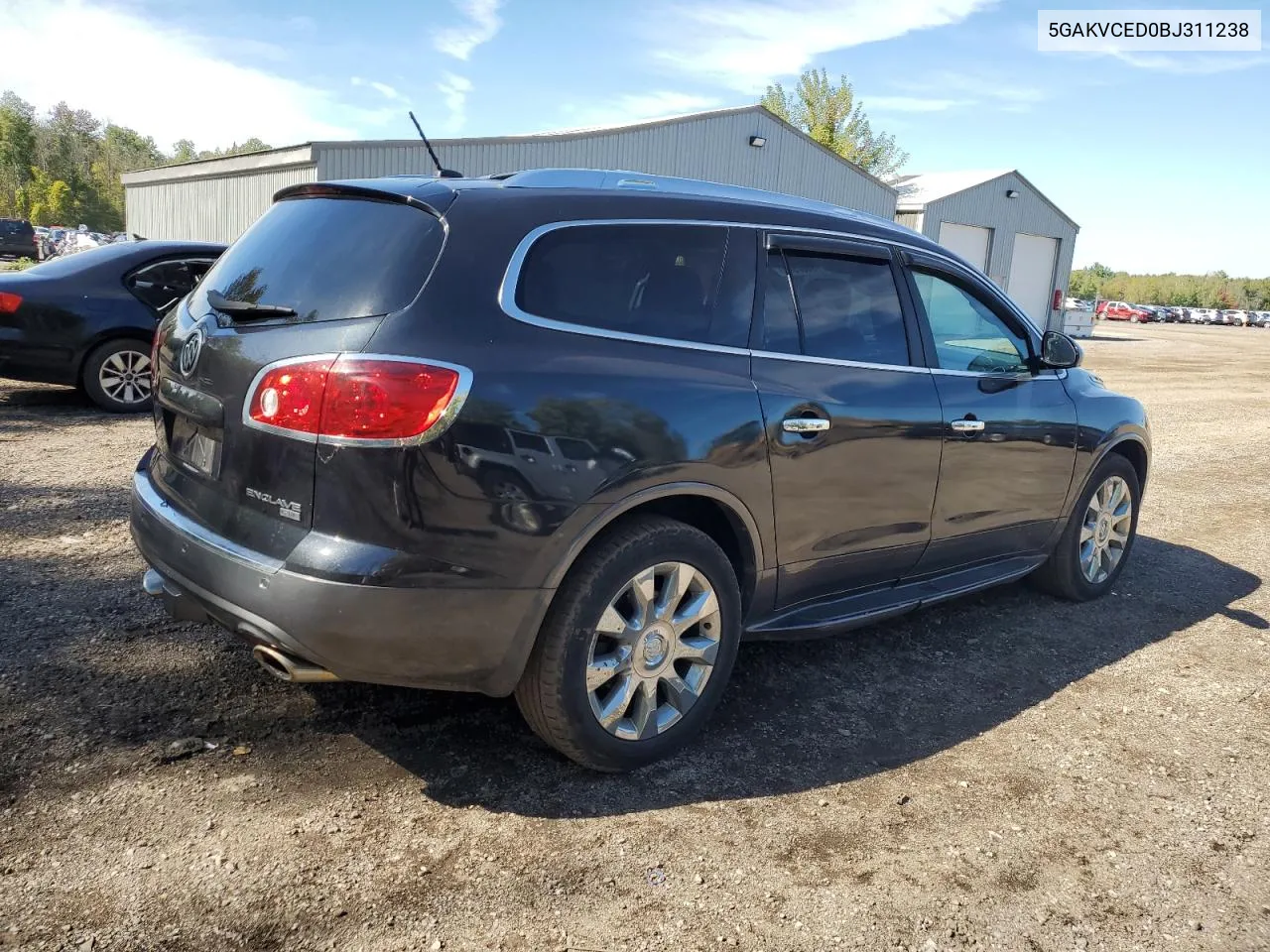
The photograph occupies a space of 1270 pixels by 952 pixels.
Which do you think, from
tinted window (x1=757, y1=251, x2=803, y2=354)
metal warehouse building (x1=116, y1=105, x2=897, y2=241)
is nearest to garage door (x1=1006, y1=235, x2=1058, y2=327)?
metal warehouse building (x1=116, y1=105, x2=897, y2=241)

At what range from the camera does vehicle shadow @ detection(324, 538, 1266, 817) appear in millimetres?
3078

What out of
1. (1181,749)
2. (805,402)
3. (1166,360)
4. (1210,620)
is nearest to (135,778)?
(805,402)

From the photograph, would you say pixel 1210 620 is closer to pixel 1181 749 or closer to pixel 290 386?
pixel 1181 749

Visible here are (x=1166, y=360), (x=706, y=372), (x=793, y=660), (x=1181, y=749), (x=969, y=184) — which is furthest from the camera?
(x=969, y=184)

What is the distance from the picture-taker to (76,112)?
98812mm

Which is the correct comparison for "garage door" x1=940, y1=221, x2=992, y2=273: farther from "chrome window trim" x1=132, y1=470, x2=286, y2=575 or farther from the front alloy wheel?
"chrome window trim" x1=132, y1=470, x2=286, y2=575

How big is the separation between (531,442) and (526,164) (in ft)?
63.8

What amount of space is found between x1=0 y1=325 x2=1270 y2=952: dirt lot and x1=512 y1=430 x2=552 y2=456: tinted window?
1.10 m

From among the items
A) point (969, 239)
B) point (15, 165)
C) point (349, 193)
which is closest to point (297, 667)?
point (349, 193)

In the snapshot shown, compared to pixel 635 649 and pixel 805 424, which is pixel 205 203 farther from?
pixel 635 649

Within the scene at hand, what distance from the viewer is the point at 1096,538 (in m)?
5.12

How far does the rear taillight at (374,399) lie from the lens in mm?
2529

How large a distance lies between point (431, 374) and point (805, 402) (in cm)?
140

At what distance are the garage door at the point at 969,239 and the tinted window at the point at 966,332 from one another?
96.6 ft
